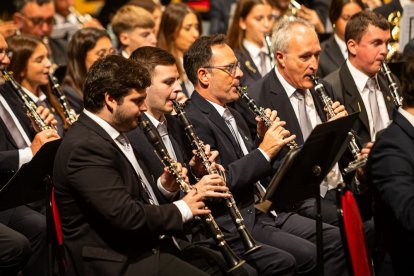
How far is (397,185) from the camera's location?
3408 millimetres

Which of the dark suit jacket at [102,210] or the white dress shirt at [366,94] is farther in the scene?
the white dress shirt at [366,94]

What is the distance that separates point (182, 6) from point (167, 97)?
2.89 metres

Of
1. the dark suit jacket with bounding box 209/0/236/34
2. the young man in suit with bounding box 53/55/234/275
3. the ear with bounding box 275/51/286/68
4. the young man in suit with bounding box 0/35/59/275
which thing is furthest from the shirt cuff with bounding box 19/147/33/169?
the dark suit jacket with bounding box 209/0/236/34

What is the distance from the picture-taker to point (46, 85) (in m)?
5.81

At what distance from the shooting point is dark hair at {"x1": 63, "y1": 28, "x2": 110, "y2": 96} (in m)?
6.06

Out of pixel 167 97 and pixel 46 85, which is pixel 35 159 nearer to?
pixel 167 97

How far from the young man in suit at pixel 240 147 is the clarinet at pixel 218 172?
185mm

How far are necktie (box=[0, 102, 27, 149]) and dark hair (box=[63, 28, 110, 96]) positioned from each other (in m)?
1.01

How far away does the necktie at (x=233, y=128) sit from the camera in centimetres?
472

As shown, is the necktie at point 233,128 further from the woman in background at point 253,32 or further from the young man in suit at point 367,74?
the woman in background at point 253,32

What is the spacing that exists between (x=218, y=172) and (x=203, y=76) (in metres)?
0.82

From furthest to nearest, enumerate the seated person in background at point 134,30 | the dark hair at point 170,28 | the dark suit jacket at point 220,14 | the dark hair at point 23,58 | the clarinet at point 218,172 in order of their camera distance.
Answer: the dark suit jacket at point 220,14 < the dark hair at point 170,28 < the seated person in background at point 134,30 < the dark hair at point 23,58 < the clarinet at point 218,172

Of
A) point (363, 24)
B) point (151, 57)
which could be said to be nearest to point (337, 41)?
point (363, 24)

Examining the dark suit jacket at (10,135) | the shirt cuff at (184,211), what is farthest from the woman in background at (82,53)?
the shirt cuff at (184,211)
